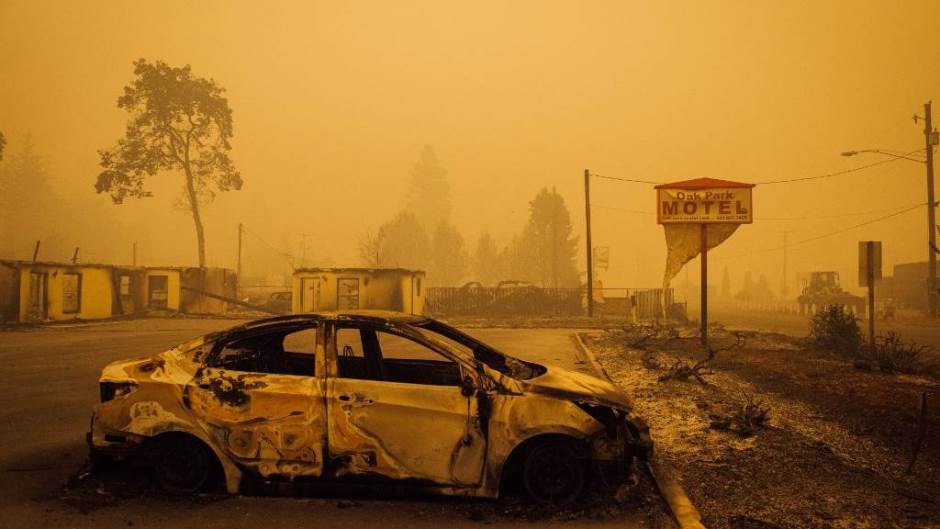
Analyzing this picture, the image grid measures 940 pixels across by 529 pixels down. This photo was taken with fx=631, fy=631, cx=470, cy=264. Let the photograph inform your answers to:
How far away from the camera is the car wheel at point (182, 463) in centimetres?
514

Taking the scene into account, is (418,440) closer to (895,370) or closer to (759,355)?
(895,370)

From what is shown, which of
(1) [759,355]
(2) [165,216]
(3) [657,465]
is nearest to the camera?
(3) [657,465]

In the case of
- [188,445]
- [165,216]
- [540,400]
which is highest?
[165,216]

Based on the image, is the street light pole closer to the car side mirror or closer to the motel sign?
the motel sign

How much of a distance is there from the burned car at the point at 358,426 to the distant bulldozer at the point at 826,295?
142 ft

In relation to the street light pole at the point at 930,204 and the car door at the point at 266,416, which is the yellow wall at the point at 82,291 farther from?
the street light pole at the point at 930,204

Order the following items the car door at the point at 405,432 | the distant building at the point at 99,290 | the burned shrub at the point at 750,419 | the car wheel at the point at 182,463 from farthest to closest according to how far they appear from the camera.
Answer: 1. the distant building at the point at 99,290
2. the burned shrub at the point at 750,419
3. the car wheel at the point at 182,463
4. the car door at the point at 405,432

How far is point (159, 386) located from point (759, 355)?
46.8 ft

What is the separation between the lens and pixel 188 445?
17.0 ft

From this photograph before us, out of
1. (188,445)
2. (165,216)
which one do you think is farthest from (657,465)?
(165,216)

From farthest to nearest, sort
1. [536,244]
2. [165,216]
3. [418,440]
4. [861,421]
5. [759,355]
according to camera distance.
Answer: [165,216] < [536,244] < [759,355] < [861,421] < [418,440]

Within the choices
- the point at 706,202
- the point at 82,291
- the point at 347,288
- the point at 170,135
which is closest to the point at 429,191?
the point at 170,135

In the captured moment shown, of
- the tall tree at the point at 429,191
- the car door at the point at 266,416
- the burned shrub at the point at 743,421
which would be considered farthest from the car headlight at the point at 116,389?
the tall tree at the point at 429,191

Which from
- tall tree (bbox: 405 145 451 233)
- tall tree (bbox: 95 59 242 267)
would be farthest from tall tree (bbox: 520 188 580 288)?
tall tree (bbox: 95 59 242 267)
